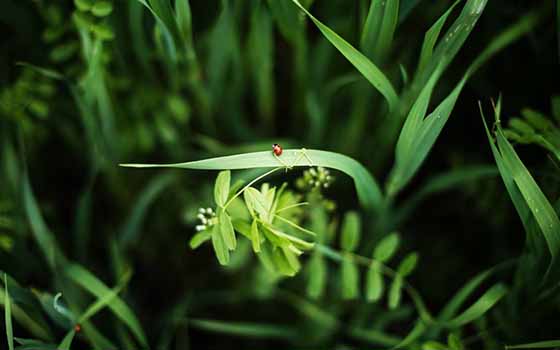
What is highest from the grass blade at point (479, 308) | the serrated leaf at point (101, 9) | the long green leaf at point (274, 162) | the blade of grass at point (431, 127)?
the serrated leaf at point (101, 9)

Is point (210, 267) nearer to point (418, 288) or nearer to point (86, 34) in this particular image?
point (418, 288)

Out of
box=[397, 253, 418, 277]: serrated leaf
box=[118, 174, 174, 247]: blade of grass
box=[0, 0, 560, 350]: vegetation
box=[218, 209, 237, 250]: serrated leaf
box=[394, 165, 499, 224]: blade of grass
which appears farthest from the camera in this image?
box=[118, 174, 174, 247]: blade of grass

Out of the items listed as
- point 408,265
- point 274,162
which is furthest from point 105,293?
point 408,265

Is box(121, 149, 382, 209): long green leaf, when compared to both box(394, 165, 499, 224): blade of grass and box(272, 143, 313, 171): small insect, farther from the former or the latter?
box(394, 165, 499, 224): blade of grass

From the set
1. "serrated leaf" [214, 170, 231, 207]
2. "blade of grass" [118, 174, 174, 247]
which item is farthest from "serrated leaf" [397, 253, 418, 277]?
"blade of grass" [118, 174, 174, 247]

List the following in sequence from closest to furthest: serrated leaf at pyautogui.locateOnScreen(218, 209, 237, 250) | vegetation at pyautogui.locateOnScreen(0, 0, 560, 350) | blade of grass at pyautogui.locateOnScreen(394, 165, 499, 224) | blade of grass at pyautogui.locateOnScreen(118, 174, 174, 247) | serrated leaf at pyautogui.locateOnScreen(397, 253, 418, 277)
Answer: serrated leaf at pyautogui.locateOnScreen(218, 209, 237, 250) → vegetation at pyautogui.locateOnScreen(0, 0, 560, 350) → serrated leaf at pyautogui.locateOnScreen(397, 253, 418, 277) → blade of grass at pyautogui.locateOnScreen(394, 165, 499, 224) → blade of grass at pyautogui.locateOnScreen(118, 174, 174, 247)

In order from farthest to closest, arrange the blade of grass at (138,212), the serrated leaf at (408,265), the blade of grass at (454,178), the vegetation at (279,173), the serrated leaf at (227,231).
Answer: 1. the blade of grass at (138,212)
2. the blade of grass at (454,178)
3. the serrated leaf at (408,265)
4. the vegetation at (279,173)
5. the serrated leaf at (227,231)

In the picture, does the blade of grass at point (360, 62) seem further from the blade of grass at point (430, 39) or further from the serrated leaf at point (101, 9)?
the serrated leaf at point (101, 9)

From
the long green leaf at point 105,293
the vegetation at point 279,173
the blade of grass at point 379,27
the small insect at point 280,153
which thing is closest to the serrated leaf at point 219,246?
the vegetation at point 279,173

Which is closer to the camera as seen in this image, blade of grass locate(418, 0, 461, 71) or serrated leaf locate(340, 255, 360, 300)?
blade of grass locate(418, 0, 461, 71)
